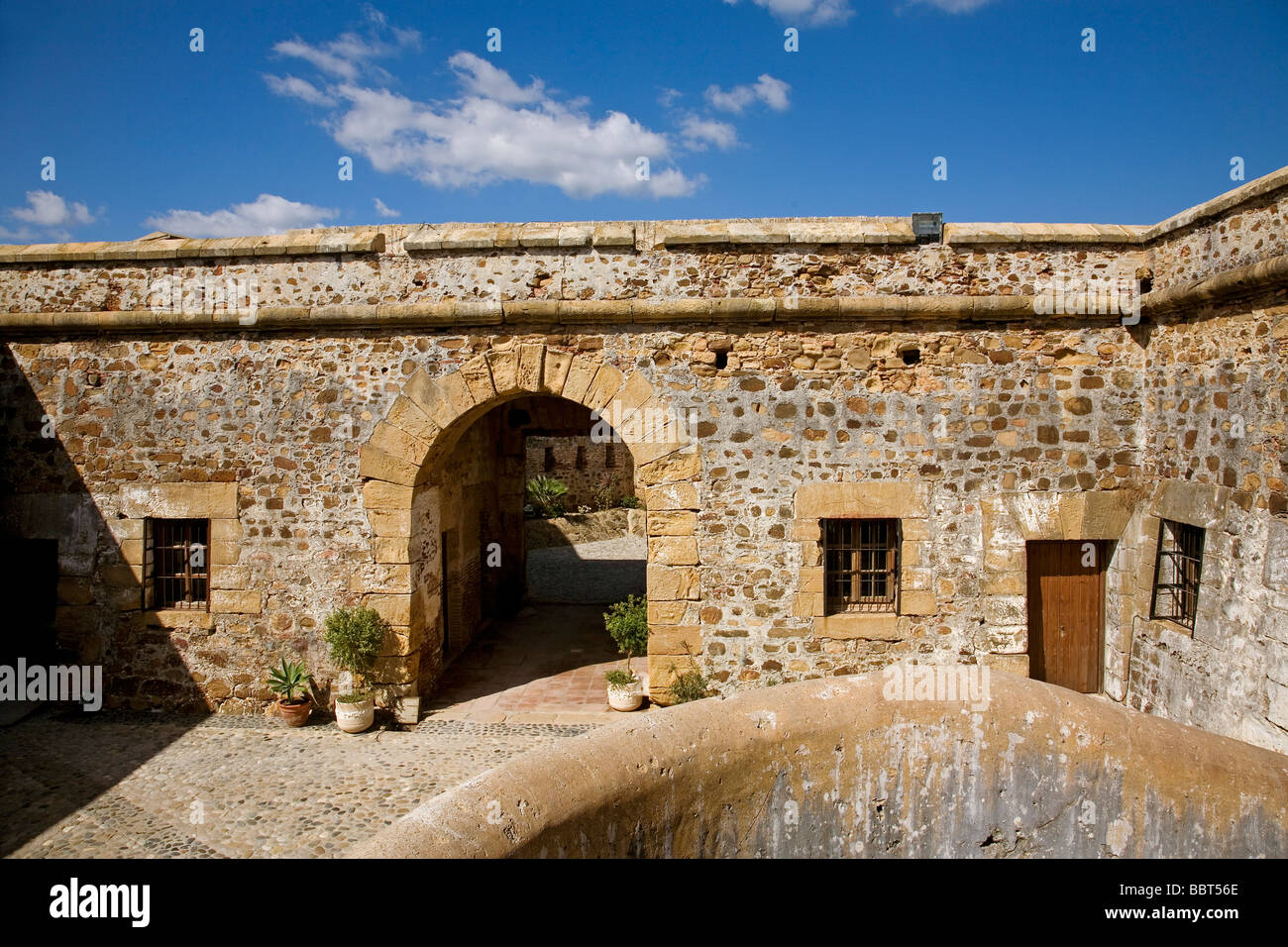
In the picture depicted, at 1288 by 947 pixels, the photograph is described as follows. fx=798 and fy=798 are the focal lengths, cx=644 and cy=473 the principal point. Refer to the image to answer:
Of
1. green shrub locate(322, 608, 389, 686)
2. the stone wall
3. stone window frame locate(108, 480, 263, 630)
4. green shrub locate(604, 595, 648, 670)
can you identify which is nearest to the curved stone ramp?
green shrub locate(604, 595, 648, 670)

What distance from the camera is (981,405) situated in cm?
784

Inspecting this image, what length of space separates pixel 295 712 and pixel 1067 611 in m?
7.91

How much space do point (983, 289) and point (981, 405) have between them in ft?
3.72

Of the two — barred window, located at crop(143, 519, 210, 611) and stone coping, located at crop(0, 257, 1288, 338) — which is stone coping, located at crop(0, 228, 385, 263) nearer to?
stone coping, located at crop(0, 257, 1288, 338)

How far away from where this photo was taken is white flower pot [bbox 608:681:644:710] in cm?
826

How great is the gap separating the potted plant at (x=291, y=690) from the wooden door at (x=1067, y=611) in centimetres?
746

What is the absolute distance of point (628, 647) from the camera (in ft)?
28.3

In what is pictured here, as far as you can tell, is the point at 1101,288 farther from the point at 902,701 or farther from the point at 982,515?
the point at 902,701

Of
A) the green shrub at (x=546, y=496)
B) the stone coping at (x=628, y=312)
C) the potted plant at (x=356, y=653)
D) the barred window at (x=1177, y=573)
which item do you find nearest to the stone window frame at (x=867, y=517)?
the stone coping at (x=628, y=312)

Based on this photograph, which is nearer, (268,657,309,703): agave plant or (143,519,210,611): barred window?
(268,657,309,703): agave plant

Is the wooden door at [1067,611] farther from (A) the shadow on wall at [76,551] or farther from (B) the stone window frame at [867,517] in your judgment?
(A) the shadow on wall at [76,551]

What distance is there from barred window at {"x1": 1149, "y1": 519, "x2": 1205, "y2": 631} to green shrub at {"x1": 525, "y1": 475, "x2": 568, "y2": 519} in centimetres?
1527

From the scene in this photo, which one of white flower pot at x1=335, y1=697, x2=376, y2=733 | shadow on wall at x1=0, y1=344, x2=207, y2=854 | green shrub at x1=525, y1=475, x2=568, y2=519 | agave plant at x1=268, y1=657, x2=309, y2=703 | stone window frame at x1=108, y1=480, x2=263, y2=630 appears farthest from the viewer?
green shrub at x1=525, y1=475, x2=568, y2=519
